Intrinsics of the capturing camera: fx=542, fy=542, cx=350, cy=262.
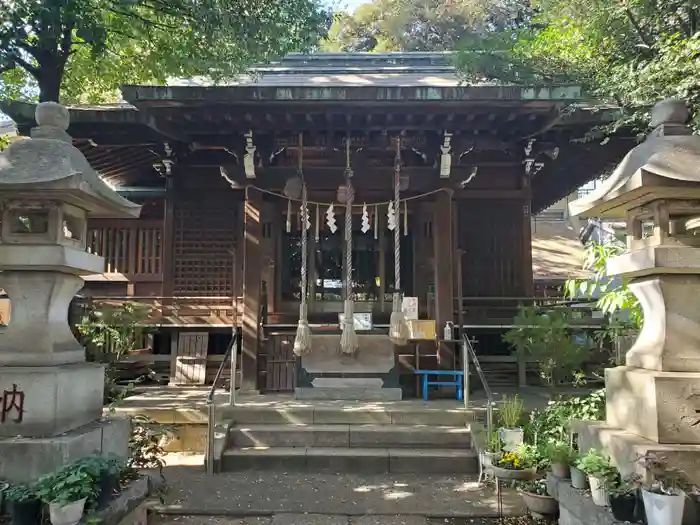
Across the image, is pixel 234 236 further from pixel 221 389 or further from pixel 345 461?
pixel 345 461

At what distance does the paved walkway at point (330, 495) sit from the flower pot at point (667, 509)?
1.96 meters

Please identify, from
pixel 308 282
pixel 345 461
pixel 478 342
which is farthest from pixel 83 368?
pixel 478 342

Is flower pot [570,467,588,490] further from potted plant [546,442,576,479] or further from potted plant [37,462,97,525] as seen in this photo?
potted plant [37,462,97,525]

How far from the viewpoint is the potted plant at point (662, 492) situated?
316 centimetres

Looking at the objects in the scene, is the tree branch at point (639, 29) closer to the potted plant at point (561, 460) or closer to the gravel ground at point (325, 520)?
the potted plant at point (561, 460)

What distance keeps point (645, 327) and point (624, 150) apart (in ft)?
21.3

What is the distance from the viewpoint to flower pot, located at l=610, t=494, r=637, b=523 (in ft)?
11.2

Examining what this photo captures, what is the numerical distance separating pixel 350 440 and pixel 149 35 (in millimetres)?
7586

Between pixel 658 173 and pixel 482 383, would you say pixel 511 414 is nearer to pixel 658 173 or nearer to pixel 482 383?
pixel 482 383

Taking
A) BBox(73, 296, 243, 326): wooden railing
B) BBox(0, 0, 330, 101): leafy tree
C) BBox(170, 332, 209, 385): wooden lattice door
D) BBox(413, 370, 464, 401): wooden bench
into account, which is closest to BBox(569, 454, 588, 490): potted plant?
BBox(413, 370, 464, 401): wooden bench

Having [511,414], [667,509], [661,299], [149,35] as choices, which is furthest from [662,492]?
[149,35]

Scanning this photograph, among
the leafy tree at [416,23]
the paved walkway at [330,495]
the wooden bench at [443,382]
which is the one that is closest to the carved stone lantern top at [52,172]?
the paved walkway at [330,495]

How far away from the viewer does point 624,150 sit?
9.75m

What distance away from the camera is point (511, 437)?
5.34 meters
